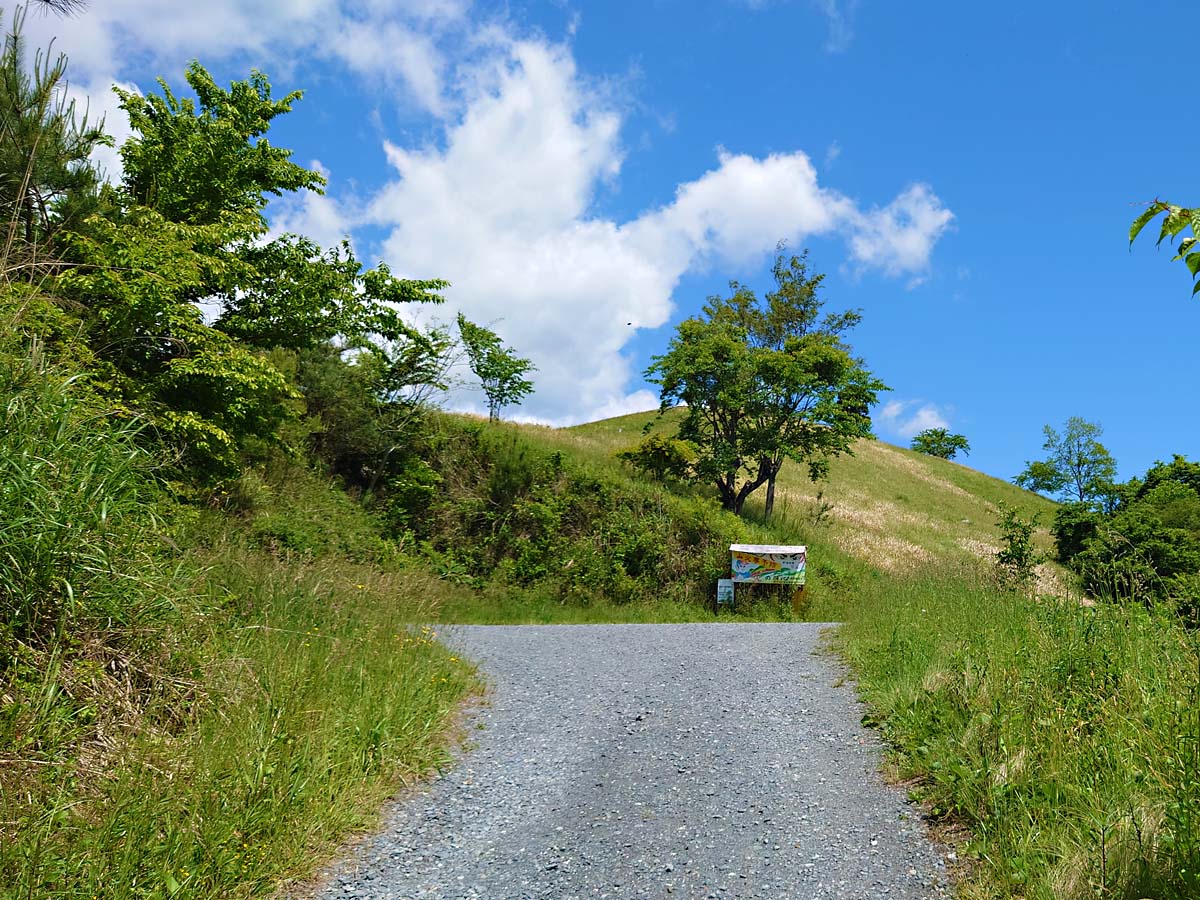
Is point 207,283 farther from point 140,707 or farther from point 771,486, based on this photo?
point 771,486

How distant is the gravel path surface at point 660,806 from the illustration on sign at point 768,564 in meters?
9.83

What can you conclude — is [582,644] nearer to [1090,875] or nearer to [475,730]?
[475,730]

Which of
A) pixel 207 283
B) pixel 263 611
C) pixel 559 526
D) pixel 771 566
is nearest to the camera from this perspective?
pixel 263 611

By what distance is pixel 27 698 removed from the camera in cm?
381

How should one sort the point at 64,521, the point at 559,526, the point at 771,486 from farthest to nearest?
the point at 771,486, the point at 559,526, the point at 64,521

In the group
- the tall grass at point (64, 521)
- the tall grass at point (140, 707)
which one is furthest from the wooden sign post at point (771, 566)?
the tall grass at point (64, 521)

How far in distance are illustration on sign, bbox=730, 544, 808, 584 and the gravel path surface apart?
32.3ft

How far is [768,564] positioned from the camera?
18.1m

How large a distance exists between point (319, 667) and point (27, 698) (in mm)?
1962

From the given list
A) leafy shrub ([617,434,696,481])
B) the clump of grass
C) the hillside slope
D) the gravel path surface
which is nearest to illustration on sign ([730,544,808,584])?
the hillside slope

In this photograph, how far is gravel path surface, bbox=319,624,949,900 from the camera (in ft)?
13.2

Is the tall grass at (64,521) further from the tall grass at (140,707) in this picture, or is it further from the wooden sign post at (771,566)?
the wooden sign post at (771,566)

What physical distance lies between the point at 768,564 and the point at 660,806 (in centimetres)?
1369

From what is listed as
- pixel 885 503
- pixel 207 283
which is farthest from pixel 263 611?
pixel 885 503
